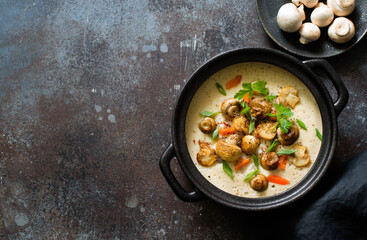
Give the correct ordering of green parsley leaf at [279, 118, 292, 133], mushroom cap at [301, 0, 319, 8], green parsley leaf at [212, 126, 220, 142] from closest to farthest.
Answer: green parsley leaf at [279, 118, 292, 133] → green parsley leaf at [212, 126, 220, 142] → mushroom cap at [301, 0, 319, 8]

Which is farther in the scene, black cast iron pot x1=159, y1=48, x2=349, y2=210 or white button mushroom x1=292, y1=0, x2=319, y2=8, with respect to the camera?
white button mushroom x1=292, y1=0, x2=319, y2=8

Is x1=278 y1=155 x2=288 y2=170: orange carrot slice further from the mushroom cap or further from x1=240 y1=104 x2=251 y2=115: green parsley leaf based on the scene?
the mushroom cap

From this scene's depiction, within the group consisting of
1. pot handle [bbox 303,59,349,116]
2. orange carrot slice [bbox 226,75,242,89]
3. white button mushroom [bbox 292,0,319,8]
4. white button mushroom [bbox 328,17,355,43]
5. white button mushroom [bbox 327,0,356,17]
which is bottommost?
orange carrot slice [bbox 226,75,242,89]

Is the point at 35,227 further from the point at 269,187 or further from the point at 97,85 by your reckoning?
the point at 269,187

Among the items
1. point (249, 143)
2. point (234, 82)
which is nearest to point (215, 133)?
point (249, 143)

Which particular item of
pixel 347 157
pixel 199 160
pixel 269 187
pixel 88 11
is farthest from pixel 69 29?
pixel 347 157

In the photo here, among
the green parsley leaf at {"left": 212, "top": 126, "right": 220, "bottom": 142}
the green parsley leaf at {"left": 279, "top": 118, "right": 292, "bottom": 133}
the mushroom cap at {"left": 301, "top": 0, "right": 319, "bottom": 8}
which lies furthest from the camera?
the mushroom cap at {"left": 301, "top": 0, "right": 319, "bottom": 8}

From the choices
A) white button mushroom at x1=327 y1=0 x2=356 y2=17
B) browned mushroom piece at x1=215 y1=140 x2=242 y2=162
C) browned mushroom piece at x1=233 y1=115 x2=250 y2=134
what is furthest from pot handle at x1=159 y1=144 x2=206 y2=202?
white button mushroom at x1=327 y1=0 x2=356 y2=17
